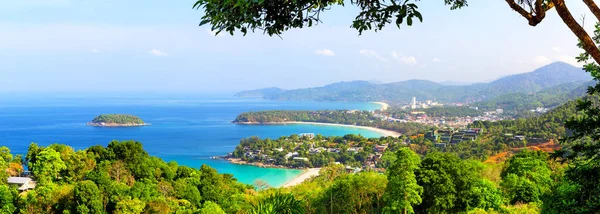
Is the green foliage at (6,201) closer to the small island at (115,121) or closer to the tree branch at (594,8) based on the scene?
the tree branch at (594,8)

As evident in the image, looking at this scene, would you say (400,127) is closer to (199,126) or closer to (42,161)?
(199,126)

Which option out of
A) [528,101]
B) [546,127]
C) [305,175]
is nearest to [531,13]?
[305,175]

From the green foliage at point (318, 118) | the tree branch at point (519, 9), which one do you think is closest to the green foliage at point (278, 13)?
the tree branch at point (519, 9)

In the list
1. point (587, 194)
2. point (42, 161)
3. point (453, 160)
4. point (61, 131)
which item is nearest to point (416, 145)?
point (453, 160)

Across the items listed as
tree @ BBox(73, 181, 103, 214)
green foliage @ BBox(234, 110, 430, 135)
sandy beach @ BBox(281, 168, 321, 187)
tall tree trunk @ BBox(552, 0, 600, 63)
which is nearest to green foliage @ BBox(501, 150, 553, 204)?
tall tree trunk @ BBox(552, 0, 600, 63)

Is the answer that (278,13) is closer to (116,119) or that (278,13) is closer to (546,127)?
(546,127)

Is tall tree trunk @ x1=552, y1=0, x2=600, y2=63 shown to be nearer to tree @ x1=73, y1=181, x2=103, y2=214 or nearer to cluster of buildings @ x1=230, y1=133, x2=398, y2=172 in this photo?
tree @ x1=73, y1=181, x2=103, y2=214

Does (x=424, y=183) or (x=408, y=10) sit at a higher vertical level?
(x=408, y=10)
